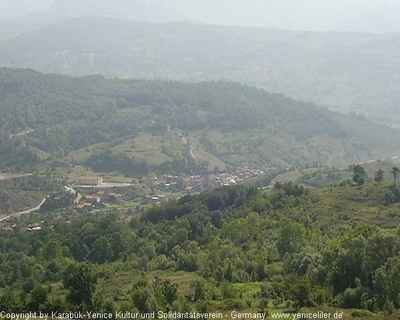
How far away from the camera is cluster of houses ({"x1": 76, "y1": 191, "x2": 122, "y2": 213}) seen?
87681 millimetres

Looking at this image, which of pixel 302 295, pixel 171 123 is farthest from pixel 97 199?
pixel 302 295

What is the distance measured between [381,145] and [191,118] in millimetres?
40530

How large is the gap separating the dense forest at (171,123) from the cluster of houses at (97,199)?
17.1 metres

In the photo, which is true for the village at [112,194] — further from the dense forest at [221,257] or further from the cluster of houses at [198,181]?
the dense forest at [221,257]

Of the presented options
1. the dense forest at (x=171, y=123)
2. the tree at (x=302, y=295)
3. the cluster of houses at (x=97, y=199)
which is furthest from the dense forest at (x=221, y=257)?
the dense forest at (x=171, y=123)

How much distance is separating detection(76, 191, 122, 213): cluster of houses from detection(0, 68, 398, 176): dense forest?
17.1 meters

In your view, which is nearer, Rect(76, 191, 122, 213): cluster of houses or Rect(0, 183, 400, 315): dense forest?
Rect(0, 183, 400, 315): dense forest

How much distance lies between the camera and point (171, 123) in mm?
→ 141500

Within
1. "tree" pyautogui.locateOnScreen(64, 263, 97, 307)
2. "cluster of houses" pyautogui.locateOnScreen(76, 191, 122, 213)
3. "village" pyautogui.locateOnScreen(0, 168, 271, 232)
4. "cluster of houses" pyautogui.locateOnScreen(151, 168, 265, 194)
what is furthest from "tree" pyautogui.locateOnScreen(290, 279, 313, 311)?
"cluster of houses" pyautogui.locateOnScreen(151, 168, 265, 194)

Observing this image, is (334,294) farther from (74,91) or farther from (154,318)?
(74,91)

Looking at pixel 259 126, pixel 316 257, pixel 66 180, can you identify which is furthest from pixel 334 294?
pixel 259 126

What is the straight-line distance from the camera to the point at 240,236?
47.4 m

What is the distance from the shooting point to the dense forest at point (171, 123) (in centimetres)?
12375

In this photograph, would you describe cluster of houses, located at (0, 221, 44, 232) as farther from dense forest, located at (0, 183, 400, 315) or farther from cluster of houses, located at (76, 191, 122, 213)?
cluster of houses, located at (76, 191, 122, 213)
